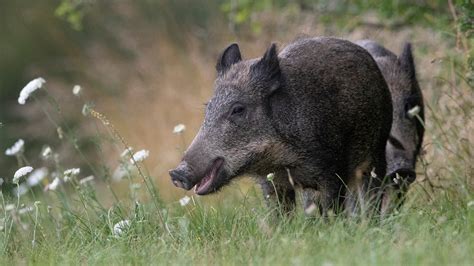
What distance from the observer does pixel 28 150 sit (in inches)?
670

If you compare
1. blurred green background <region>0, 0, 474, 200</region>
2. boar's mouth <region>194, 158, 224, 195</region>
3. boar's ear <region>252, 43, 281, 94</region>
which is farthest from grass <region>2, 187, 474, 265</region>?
blurred green background <region>0, 0, 474, 200</region>

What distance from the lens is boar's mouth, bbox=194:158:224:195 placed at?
251 inches

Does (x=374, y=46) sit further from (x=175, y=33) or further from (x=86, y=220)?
(x=175, y=33)

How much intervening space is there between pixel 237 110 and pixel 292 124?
36cm

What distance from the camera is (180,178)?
618cm

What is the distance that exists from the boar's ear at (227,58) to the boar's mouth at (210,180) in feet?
2.62

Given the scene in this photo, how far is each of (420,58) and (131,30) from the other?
703 centimetres

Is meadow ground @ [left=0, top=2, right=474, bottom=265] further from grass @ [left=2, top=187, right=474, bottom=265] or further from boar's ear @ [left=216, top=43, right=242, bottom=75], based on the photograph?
boar's ear @ [left=216, top=43, right=242, bottom=75]

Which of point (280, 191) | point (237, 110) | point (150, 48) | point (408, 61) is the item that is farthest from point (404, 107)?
point (150, 48)

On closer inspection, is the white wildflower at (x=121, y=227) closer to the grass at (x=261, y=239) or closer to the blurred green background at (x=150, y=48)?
the grass at (x=261, y=239)

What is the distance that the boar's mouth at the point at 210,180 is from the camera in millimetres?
6382

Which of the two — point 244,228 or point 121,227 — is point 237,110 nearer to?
point 244,228

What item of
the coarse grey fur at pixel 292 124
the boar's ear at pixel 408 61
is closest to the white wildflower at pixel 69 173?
the coarse grey fur at pixel 292 124

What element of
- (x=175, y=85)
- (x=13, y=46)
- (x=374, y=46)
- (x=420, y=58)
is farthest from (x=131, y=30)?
(x=374, y=46)
